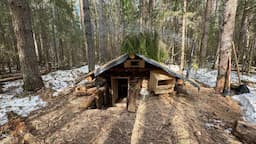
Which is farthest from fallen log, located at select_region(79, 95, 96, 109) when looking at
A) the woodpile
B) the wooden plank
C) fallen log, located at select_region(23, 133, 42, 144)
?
fallen log, located at select_region(23, 133, 42, 144)

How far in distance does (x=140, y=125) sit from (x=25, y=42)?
4880 mm

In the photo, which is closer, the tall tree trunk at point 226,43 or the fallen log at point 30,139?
the fallen log at point 30,139

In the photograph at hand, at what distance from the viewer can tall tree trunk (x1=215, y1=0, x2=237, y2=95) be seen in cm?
427

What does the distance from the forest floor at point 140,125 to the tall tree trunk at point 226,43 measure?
106 cm

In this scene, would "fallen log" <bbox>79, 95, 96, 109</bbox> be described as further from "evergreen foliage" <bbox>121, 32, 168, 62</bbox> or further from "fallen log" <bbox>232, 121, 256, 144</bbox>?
"fallen log" <bbox>232, 121, 256, 144</bbox>

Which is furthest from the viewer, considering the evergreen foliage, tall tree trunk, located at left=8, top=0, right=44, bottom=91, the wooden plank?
the evergreen foliage

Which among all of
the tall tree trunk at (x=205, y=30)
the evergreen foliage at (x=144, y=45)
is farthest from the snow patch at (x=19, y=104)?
the tall tree trunk at (x=205, y=30)

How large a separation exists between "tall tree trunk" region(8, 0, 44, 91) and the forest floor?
245cm

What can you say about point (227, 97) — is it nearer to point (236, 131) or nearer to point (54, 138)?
point (236, 131)

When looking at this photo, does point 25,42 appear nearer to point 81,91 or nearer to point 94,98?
point 81,91

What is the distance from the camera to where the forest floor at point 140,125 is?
89.7 inches

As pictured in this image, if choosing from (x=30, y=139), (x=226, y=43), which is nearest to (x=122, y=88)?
(x=30, y=139)

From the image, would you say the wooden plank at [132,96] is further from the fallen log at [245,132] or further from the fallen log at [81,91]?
the fallen log at [245,132]

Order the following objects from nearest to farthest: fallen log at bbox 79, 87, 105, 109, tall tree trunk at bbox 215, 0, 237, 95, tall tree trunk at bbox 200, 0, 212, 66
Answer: fallen log at bbox 79, 87, 105, 109 → tall tree trunk at bbox 215, 0, 237, 95 → tall tree trunk at bbox 200, 0, 212, 66
